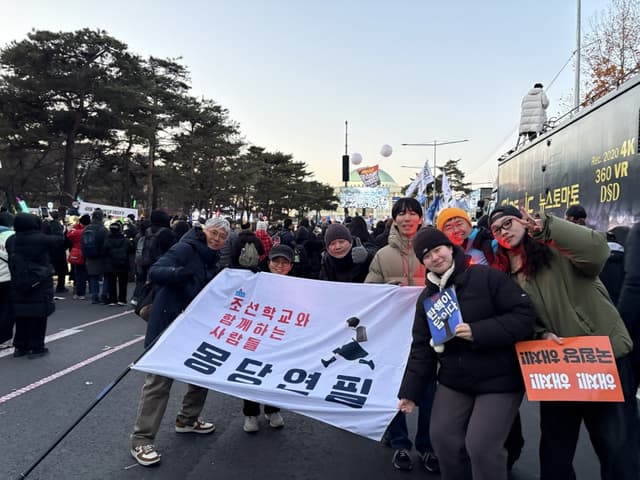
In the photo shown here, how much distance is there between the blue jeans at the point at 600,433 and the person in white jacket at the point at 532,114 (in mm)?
9065

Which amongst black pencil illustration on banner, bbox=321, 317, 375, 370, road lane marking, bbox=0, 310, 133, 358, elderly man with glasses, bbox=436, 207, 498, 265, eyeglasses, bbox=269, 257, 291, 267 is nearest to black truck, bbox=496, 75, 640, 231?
elderly man with glasses, bbox=436, 207, 498, 265

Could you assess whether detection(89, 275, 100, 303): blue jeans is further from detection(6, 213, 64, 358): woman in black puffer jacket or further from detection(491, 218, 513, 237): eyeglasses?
detection(491, 218, 513, 237): eyeglasses

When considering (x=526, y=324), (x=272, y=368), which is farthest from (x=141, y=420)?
(x=526, y=324)

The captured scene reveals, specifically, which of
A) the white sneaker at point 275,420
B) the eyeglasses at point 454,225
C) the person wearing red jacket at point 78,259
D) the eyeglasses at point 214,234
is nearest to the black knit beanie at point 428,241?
the eyeglasses at point 454,225

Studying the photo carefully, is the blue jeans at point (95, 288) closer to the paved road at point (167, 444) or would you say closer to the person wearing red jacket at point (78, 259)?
the person wearing red jacket at point (78, 259)

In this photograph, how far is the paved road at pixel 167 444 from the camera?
3369 mm

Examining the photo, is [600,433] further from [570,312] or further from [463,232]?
[463,232]

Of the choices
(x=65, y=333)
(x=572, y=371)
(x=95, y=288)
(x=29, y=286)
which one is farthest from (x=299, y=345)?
(x=95, y=288)

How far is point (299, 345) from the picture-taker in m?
3.49

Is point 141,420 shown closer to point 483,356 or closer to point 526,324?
point 483,356

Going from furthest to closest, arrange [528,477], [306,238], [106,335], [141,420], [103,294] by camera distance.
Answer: [103,294], [306,238], [106,335], [141,420], [528,477]

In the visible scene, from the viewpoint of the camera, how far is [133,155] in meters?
39.2

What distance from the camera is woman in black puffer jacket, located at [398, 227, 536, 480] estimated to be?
7.98 feet

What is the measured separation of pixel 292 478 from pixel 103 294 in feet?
27.5
